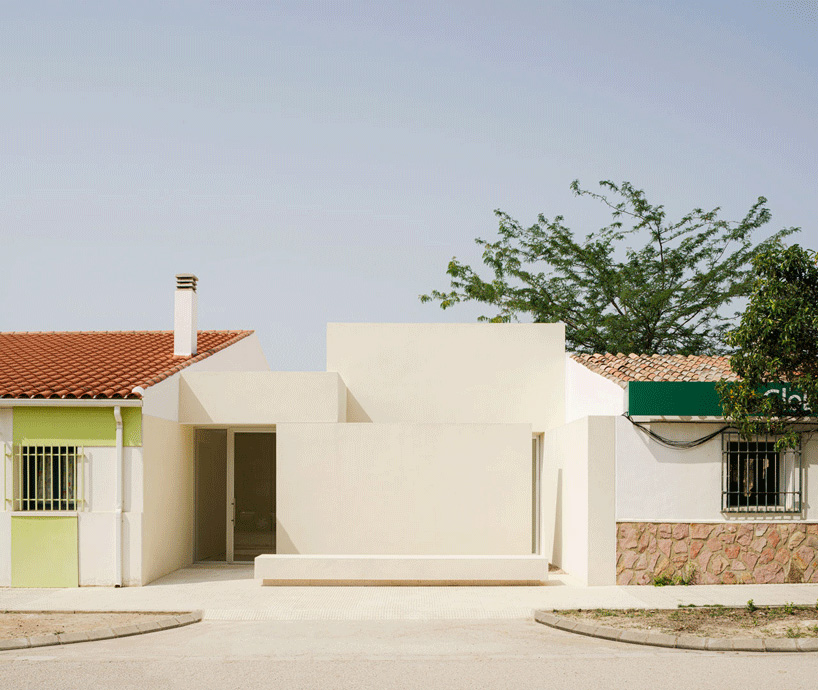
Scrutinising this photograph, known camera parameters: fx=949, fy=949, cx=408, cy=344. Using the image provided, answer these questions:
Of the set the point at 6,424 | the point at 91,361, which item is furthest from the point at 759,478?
the point at 6,424

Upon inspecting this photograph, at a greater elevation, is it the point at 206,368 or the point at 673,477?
the point at 206,368

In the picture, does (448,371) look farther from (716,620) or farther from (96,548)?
(716,620)

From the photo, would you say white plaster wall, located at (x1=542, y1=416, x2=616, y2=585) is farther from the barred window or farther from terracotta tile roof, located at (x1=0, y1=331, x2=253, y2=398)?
the barred window

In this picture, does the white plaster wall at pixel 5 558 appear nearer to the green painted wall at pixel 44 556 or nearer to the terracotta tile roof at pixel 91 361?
the green painted wall at pixel 44 556

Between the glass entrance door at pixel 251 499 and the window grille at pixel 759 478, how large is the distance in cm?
812

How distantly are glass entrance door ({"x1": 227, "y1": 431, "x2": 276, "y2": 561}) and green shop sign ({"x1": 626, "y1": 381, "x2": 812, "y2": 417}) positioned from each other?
23.2 feet

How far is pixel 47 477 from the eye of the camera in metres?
14.8

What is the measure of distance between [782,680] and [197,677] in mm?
5238

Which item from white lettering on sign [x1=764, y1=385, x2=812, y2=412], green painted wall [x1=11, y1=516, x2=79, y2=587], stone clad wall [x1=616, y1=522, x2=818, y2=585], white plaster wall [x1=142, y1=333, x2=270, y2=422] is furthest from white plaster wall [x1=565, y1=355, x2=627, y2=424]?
green painted wall [x1=11, y1=516, x2=79, y2=587]

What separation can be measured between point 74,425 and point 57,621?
401 centimetres

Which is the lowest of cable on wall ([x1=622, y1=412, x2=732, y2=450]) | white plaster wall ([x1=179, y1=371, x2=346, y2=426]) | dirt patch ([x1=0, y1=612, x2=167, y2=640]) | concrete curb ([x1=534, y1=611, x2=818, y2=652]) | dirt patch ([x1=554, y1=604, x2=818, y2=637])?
dirt patch ([x1=0, y1=612, x2=167, y2=640])

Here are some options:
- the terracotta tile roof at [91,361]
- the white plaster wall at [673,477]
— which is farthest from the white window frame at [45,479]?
the white plaster wall at [673,477]

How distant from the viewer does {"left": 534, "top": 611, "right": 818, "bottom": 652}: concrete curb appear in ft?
32.1

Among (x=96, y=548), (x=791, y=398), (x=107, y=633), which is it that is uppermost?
(x=791, y=398)
